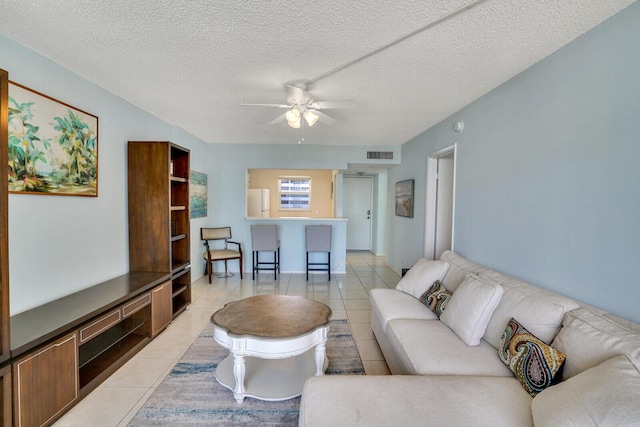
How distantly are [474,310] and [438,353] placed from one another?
0.42 m

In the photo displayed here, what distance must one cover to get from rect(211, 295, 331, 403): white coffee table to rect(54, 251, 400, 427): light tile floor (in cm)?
53

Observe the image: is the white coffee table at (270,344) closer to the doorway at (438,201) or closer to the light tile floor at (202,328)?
the light tile floor at (202,328)

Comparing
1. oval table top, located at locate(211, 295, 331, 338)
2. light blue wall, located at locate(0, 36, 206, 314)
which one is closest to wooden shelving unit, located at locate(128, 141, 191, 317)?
light blue wall, located at locate(0, 36, 206, 314)

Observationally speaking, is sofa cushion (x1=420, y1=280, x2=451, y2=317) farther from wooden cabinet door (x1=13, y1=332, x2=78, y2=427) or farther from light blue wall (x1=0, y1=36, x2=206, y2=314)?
light blue wall (x1=0, y1=36, x2=206, y2=314)

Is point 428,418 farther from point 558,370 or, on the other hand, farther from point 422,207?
point 422,207

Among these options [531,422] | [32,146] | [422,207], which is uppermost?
[32,146]

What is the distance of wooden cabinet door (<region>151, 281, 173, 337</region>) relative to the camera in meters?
A: 2.73

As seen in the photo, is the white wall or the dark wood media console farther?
the white wall

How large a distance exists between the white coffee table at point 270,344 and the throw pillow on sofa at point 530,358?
1126 millimetres

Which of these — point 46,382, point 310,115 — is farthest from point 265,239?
point 46,382

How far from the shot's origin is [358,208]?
7742 millimetres

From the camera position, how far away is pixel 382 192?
7.17 metres

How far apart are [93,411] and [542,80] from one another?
3811 mm

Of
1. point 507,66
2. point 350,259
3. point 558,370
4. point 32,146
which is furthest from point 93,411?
point 350,259
